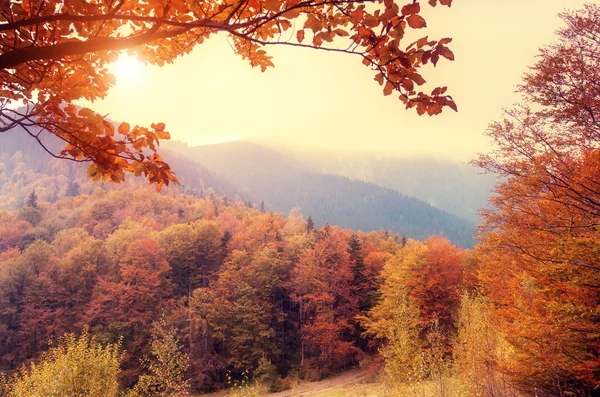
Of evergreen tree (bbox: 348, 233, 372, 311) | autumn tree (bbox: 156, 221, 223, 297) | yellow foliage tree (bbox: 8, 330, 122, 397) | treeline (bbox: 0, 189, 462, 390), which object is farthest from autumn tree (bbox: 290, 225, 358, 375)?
yellow foliage tree (bbox: 8, 330, 122, 397)

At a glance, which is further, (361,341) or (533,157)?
(361,341)

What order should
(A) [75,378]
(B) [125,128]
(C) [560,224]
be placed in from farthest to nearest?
(A) [75,378], (C) [560,224], (B) [125,128]

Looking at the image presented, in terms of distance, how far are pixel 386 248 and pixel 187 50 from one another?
51.4 meters

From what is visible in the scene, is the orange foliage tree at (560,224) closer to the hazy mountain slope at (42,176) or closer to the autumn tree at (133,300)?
the autumn tree at (133,300)

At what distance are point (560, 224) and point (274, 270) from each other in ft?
101

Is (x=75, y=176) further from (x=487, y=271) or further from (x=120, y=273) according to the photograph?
(x=487, y=271)

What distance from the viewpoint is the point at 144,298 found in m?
32.9

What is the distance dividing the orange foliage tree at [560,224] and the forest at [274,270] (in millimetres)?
53

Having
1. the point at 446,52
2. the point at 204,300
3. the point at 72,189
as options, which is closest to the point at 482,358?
the point at 446,52

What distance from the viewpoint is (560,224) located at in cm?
829

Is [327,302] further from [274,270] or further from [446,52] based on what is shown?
[446,52]

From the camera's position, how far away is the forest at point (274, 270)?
2057 millimetres

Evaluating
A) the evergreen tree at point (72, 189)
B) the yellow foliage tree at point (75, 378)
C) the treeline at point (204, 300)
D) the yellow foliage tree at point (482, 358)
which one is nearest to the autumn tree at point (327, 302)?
the treeline at point (204, 300)

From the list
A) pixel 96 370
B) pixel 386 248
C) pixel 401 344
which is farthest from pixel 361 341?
pixel 96 370
